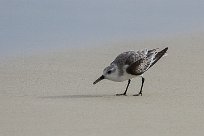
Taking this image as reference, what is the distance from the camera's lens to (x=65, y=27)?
14.8 m

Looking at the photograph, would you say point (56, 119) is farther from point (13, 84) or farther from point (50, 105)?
point (13, 84)

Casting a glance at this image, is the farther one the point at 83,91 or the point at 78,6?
the point at 78,6

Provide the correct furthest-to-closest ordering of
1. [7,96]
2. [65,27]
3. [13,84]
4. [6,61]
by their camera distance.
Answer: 1. [65,27]
2. [6,61]
3. [13,84]
4. [7,96]

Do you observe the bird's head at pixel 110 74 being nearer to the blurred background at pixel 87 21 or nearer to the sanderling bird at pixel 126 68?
the sanderling bird at pixel 126 68

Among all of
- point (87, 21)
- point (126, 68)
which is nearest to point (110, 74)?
point (126, 68)

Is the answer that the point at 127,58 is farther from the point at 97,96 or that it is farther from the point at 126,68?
the point at 97,96

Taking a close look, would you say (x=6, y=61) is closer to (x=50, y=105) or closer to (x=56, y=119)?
(x=50, y=105)

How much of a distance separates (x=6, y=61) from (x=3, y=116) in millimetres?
4160

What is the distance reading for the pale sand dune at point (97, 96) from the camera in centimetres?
726

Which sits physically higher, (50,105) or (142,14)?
(142,14)

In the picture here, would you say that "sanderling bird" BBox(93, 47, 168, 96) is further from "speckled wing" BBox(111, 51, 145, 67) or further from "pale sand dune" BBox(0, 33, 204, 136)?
"pale sand dune" BBox(0, 33, 204, 136)

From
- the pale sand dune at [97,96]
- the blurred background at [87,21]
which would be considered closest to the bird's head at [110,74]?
the pale sand dune at [97,96]

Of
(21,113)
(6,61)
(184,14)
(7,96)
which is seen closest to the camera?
(21,113)

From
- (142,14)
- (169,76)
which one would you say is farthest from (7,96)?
(142,14)
